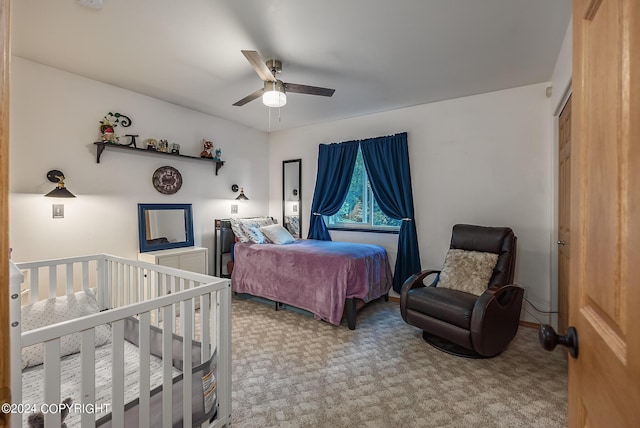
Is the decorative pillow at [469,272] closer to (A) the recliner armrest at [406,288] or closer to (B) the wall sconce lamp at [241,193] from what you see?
(A) the recliner armrest at [406,288]

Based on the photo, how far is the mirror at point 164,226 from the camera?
3.37 m

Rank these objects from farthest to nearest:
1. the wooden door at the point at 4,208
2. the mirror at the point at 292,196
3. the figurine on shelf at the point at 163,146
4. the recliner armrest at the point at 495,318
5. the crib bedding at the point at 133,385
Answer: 1. the mirror at the point at 292,196
2. the figurine on shelf at the point at 163,146
3. the recliner armrest at the point at 495,318
4. the crib bedding at the point at 133,385
5. the wooden door at the point at 4,208

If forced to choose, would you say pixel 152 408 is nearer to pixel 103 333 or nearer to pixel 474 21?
pixel 103 333

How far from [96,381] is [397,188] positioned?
3.39 m

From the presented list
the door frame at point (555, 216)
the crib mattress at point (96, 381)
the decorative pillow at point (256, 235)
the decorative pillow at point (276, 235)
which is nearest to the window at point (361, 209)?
the decorative pillow at point (276, 235)

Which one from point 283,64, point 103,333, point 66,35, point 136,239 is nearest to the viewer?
point 103,333

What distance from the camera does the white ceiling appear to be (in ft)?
6.14

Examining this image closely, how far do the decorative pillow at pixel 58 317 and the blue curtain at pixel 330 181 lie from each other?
9.97 ft

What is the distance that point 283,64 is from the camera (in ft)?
8.39

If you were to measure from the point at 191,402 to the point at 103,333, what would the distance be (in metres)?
0.89

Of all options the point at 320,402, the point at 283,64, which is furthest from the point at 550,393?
the point at 283,64

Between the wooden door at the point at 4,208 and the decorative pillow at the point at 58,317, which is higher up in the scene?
the wooden door at the point at 4,208

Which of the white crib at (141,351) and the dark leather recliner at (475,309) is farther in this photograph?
the dark leather recliner at (475,309)

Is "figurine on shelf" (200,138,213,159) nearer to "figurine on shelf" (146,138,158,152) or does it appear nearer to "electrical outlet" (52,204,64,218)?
"figurine on shelf" (146,138,158,152)
